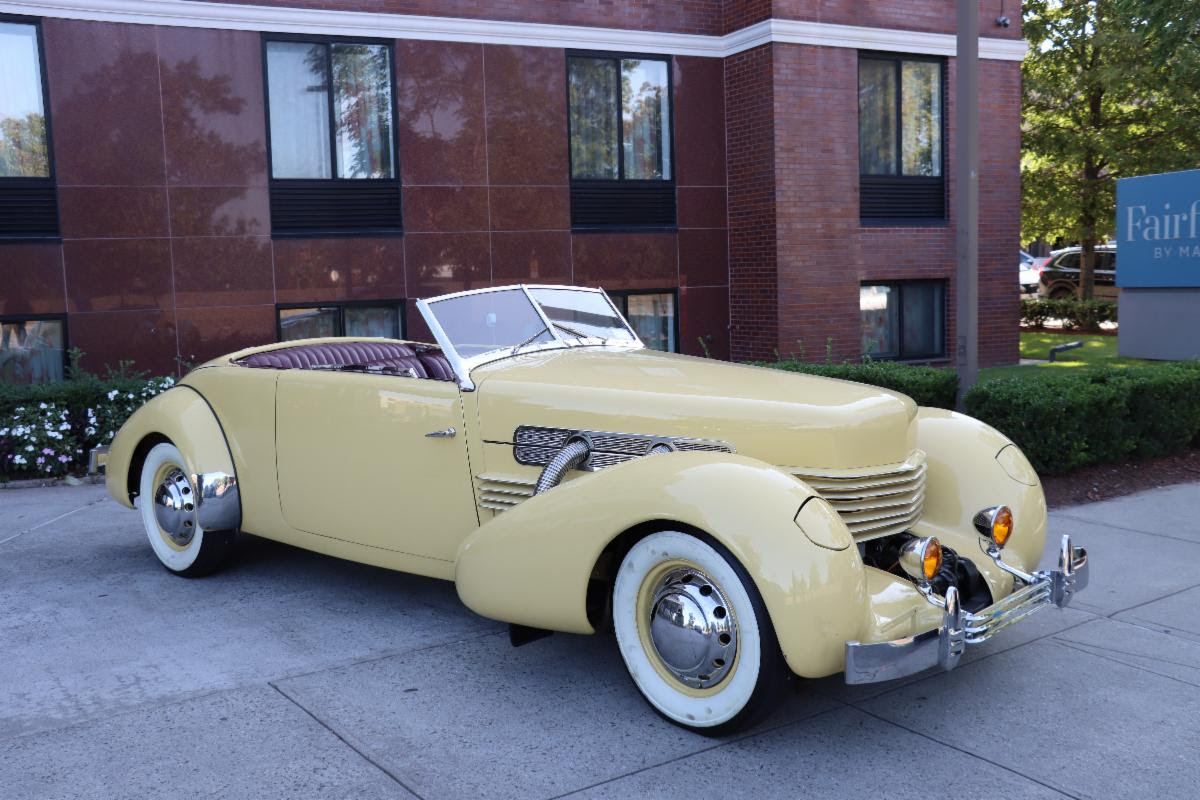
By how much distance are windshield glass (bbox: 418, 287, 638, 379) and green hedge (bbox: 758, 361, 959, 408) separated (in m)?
3.42

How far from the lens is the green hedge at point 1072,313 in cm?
2239

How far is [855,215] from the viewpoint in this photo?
1445 cm

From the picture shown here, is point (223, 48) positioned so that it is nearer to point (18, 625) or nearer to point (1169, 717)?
point (18, 625)

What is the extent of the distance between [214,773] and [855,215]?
40.3ft

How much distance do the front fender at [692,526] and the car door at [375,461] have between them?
0.57 metres

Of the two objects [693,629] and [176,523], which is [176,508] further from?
[693,629]

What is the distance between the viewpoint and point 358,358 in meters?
6.68

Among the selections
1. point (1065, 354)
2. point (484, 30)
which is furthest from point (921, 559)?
point (1065, 354)

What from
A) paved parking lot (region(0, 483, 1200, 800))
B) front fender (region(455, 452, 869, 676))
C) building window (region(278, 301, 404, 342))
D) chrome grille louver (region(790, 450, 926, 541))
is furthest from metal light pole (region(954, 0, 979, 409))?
building window (region(278, 301, 404, 342))

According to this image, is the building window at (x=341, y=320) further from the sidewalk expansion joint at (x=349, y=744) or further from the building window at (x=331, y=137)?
the sidewalk expansion joint at (x=349, y=744)

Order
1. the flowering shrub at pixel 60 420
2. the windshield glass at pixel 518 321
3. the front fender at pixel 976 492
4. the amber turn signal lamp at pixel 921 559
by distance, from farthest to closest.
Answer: the flowering shrub at pixel 60 420
the windshield glass at pixel 518 321
the front fender at pixel 976 492
the amber turn signal lamp at pixel 921 559

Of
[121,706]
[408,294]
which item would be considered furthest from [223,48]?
[121,706]

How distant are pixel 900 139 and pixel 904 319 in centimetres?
245

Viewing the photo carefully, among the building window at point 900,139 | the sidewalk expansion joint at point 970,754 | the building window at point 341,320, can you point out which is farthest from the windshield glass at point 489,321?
the building window at point 900,139
